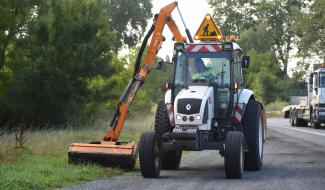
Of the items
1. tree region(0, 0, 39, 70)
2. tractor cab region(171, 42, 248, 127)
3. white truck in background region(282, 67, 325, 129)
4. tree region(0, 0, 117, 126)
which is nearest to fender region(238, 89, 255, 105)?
tractor cab region(171, 42, 248, 127)

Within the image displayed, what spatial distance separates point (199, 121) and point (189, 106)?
354 mm

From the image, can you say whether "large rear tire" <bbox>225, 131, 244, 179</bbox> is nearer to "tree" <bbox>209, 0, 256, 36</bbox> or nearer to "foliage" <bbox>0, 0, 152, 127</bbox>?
"foliage" <bbox>0, 0, 152, 127</bbox>

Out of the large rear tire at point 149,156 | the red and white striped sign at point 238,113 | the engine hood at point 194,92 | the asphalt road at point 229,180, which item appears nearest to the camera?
the asphalt road at point 229,180

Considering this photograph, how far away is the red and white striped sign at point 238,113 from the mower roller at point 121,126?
2210 millimetres

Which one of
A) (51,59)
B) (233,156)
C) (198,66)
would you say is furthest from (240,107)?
(51,59)

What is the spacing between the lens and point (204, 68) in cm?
1515

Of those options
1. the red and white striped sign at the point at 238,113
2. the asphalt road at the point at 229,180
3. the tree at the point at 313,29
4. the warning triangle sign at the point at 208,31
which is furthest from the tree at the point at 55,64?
the tree at the point at 313,29

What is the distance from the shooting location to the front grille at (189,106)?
45.2ft

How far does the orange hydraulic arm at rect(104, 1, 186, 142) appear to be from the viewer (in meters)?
16.3

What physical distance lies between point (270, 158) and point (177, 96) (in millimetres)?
5482

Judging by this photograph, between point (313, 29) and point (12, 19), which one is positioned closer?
point (12, 19)

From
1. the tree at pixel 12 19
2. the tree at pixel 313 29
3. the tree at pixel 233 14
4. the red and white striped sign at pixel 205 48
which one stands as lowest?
the red and white striped sign at pixel 205 48

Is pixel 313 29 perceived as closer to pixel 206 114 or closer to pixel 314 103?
pixel 314 103

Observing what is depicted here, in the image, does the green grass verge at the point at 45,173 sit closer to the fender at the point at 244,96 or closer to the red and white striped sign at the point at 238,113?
the red and white striped sign at the point at 238,113
